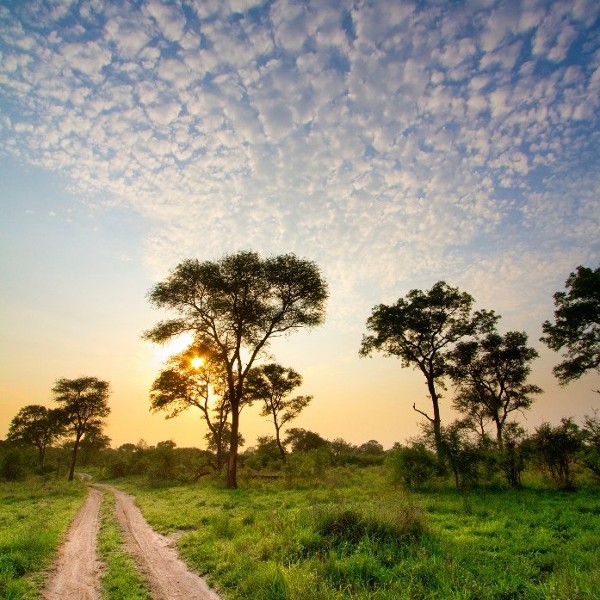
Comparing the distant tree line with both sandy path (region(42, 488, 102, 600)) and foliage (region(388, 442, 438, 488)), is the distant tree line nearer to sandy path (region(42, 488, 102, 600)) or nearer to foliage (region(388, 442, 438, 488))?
foliage (region(388, 442, 438, 488))

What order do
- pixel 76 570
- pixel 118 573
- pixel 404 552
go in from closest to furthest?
pixel 118 573
pixel 404 552
pixel 76 570

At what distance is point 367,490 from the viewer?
2062 cm

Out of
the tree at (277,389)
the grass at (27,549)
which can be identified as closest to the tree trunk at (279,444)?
the tree at (277,389)

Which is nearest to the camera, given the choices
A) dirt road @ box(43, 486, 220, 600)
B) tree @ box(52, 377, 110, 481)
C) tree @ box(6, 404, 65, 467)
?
dirt road @ box(43, 486, 220, 600)

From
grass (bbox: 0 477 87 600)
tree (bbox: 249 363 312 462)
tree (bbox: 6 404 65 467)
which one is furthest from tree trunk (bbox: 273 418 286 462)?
tree (bbox: 6 404 65 467)

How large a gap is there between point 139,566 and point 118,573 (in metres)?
0.69

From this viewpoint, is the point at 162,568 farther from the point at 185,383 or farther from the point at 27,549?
the point at 185,383

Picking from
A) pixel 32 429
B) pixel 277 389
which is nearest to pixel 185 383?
pixel 277 389

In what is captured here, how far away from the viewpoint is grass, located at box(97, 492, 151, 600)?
7.27 m

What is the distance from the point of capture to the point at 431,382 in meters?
27.1

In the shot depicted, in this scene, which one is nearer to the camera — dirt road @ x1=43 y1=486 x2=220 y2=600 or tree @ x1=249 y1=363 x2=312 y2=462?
dirt road @ x1=43 y1=486 x2=220 y2=600

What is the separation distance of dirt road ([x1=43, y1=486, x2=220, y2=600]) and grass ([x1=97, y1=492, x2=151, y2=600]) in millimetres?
190

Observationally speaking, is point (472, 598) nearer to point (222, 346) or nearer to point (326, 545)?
point (326, 545)

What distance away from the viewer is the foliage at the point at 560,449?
1858 centimetres
